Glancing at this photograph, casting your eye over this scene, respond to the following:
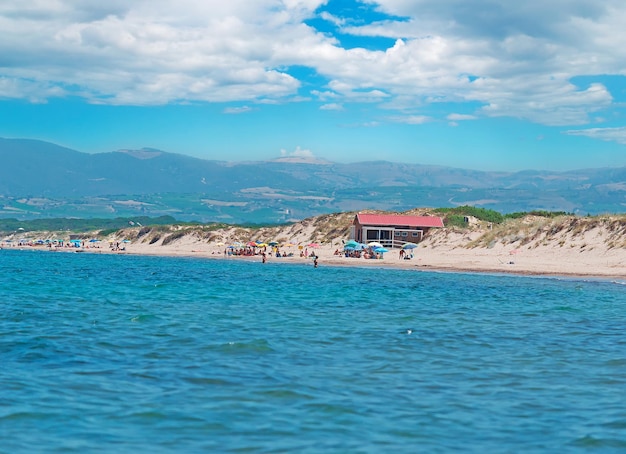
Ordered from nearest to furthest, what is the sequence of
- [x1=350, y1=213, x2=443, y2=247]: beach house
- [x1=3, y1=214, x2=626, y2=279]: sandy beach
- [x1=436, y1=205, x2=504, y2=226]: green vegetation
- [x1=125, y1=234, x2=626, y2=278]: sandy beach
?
[x1=125, y1=234, x2=626, y2=278]: sandy beach → [x1=3, y1=214, x2=626, y2=279]: sandy beach → [x1=350, y1=213, x2=443, y2=247]: beach house → [x1=436, y1=205, x2=504, y2=226]: green vegetation

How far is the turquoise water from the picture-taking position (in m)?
10.0

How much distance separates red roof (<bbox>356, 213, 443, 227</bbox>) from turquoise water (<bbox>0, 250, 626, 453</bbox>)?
52.4m

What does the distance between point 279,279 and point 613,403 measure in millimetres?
33150

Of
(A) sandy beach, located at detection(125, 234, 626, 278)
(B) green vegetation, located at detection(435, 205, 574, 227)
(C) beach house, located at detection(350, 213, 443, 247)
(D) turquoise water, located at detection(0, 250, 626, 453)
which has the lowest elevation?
(D) turquoise water, located at detection(0, 250, 626, 453)

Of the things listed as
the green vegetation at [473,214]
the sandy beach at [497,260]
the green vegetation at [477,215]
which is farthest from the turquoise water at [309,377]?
the green vegetation at [473,214]

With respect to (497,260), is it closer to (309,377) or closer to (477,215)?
(477,215)

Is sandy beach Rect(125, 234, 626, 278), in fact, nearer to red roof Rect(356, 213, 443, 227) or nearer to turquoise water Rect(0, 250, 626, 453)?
red roof Rect(356, 213, 443, 227)

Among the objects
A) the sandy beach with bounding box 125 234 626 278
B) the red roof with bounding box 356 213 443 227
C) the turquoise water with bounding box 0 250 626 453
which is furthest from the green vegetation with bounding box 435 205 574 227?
the turquoise water with bounding box 0 250 626 453

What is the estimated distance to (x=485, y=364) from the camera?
1512 centimetres

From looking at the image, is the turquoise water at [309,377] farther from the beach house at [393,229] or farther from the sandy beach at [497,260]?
the beach house at [393,229]

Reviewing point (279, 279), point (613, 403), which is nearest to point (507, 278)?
point (279, 279)

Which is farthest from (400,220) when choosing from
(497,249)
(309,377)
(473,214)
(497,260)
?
(309,377)

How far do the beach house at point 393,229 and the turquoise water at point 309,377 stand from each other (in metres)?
51.9

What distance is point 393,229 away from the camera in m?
79.4
